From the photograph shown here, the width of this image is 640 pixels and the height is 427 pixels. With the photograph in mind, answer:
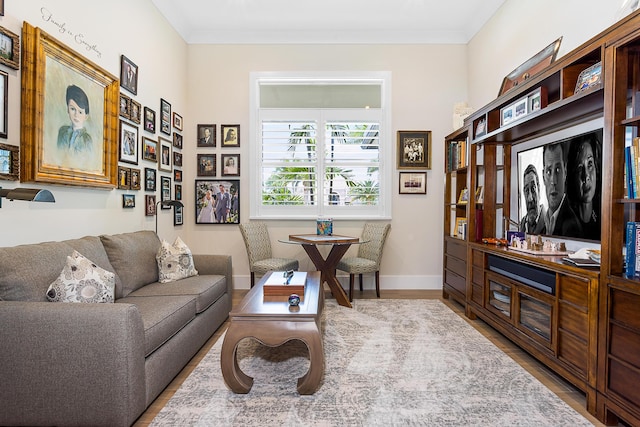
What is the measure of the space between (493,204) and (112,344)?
346 centimetres

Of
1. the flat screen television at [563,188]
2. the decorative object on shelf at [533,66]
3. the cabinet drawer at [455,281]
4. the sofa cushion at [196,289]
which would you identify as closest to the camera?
the flat screen television at [563,188]

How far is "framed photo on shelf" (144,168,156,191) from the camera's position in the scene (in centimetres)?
382

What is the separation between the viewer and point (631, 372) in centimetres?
173

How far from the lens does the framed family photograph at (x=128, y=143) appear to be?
335cm

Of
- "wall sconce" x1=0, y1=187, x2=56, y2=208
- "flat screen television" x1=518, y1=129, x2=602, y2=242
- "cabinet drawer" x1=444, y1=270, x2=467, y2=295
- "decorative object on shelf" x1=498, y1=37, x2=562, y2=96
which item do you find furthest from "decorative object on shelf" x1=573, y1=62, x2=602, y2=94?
"wall sconce" x1=0, y1=187, x2=56, y2=208

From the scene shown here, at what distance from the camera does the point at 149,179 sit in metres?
3.87

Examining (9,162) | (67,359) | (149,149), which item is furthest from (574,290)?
(149,149)

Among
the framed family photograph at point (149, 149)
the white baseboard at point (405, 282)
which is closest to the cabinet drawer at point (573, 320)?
the white baseboard at point (405, 282)

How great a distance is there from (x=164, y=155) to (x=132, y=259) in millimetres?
1721

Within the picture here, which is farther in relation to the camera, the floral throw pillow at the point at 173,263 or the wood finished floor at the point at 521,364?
the floral throw pillow at the point at 173,263

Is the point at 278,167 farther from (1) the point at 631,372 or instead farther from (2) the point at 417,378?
(1) the point at 631,372

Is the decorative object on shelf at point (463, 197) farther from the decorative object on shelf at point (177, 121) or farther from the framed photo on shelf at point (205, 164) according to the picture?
the decorative object on shelf at point (177, 121)

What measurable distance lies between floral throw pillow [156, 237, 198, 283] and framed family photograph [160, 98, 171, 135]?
63.9 inches

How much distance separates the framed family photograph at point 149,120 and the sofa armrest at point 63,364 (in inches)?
100
